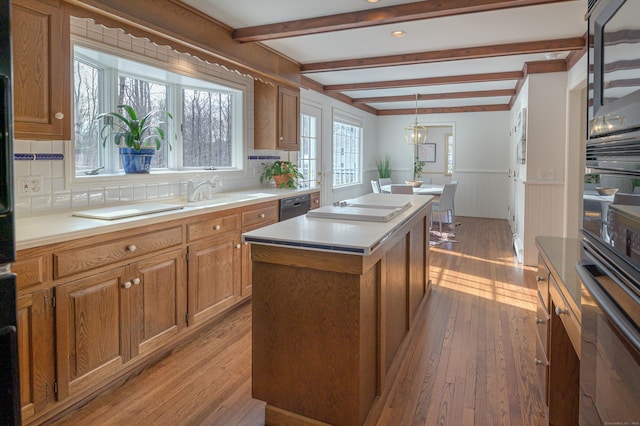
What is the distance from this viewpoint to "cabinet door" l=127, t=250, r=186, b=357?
2.43 m

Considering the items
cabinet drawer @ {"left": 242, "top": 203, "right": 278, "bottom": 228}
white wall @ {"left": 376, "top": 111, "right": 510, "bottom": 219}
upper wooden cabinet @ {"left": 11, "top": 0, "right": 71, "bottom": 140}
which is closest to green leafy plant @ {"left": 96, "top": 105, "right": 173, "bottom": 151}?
upper wooden cabinet @ {"left": 11, "top": 0, "right": 71, "bottom": 140}

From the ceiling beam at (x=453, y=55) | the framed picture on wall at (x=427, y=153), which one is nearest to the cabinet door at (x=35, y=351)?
the ceiling beam at (x=453, y=55)

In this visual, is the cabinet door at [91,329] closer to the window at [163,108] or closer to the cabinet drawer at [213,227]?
the cabinet drawer at [213,227]

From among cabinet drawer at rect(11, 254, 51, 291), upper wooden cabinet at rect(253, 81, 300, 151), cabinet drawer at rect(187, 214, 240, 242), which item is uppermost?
upper wooden cabinet at rect(253, 81, 300, 151)

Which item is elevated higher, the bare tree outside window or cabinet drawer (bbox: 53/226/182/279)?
the bare tree outside window

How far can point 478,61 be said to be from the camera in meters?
4.86

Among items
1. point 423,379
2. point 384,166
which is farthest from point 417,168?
point 423,379

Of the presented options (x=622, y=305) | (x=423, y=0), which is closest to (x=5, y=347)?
(x=622, y=305)

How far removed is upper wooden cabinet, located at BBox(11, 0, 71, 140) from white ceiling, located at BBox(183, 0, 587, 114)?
1163mm

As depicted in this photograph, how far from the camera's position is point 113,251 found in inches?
88.5

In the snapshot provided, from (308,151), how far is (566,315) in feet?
16.2

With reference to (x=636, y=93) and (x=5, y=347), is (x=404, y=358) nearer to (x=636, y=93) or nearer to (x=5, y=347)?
(x=5, y=347)

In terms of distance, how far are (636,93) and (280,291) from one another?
157cm

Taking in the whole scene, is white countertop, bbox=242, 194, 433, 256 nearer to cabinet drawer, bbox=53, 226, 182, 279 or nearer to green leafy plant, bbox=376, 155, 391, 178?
cabinet drawer, bbox=53, 226, 182, 279
